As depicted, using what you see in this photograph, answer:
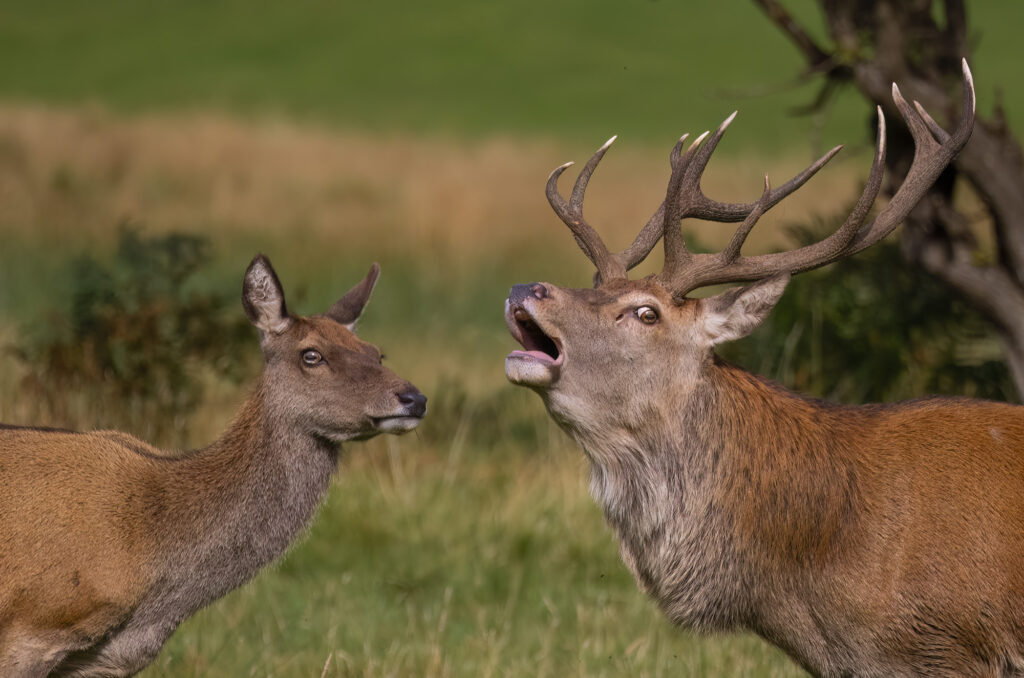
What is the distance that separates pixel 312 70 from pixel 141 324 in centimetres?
3108

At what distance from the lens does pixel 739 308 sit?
518 cm

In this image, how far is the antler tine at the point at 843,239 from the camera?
5.20 metres

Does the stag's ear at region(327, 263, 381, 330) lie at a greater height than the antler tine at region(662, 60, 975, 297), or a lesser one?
lesser

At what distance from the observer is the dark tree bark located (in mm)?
8172

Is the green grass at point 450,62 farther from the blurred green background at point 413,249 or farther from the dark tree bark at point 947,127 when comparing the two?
the dark tree bark at point 947,127

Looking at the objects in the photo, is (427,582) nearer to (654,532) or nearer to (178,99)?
(654,532)

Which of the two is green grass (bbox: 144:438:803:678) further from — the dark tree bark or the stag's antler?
the dark tree bark

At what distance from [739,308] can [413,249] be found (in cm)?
1464

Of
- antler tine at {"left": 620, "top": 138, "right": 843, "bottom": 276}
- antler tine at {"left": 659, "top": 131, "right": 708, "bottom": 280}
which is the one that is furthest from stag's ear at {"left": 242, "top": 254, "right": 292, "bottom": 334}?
antler tine at {"left": 659, "top": 131, "right": 708, "bottom": 280}

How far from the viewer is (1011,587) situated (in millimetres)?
4832

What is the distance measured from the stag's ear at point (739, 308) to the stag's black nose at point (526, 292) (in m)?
0.58

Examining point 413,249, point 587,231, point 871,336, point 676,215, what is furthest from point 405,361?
point 676,215

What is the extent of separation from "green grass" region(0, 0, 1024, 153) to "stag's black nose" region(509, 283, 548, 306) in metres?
24.2

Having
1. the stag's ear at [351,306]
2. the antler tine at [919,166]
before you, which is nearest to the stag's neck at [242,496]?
the stag's ear at [351,306]
